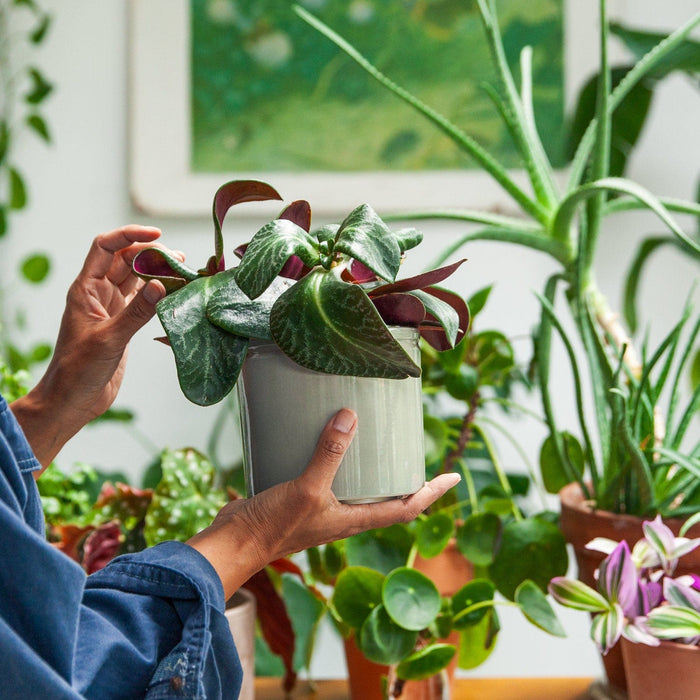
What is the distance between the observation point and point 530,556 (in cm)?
86

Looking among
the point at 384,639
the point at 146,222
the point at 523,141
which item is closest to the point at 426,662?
the point at 384,639

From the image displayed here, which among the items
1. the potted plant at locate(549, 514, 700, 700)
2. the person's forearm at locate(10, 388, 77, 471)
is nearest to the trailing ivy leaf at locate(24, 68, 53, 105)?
the person's forearm at locate(10, 388, 77, 471)

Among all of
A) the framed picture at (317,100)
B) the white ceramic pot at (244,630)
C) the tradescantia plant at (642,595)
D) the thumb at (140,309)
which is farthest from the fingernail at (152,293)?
the framed picture at (317,100)

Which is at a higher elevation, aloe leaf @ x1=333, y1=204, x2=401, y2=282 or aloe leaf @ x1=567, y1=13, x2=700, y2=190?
aloe leaf @ x1=567, y1=13, x2=700, y2=190

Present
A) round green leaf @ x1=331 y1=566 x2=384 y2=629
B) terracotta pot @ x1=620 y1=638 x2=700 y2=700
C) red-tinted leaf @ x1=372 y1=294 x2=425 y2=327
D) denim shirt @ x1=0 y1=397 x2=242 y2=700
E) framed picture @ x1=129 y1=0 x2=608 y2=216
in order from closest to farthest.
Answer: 1. denim shirt @ x1=0 y1=397 x2=242 y2=700
2. red-tinted leaf @ x1=372 y1=294 x2=425 y2=327
3. terracotta pot @ x1=620 y1=638 x2=700 y2=700
4. round green leaf @ x1=331 y1=566 x2=384 y2=629
5. framed picture @ x1=129 y1=0 x2=608 y2=216

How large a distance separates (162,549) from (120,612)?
0.16 ft

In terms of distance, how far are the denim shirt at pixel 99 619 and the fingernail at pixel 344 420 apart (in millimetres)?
130

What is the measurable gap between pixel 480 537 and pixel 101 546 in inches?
16.7

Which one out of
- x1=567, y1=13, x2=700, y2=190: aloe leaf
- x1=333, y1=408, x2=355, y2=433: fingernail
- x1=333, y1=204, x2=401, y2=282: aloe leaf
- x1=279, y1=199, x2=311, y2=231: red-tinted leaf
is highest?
x1=567, y1=13, x2=700, y2=190: aloe leaf

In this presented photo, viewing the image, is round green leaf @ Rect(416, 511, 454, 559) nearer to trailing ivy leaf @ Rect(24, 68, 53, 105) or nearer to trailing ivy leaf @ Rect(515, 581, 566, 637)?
trailing ivy leaf @ Rect(515, 581, 566, 637)

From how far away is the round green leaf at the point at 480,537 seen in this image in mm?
862

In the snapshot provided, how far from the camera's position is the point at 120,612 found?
51cm

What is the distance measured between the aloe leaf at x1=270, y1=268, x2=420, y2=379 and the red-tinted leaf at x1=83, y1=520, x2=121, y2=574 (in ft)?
1.55

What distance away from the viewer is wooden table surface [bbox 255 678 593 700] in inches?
37.2
